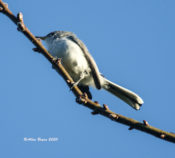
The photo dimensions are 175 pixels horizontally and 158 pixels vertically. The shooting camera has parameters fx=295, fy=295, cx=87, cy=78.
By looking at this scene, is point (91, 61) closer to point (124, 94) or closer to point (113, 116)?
point (124, 94)

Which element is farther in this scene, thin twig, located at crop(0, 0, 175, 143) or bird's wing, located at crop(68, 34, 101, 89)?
bird's wing, located at crop(68, 34, 101, 89)

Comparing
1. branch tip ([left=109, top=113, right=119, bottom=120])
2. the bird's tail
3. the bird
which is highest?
the bird

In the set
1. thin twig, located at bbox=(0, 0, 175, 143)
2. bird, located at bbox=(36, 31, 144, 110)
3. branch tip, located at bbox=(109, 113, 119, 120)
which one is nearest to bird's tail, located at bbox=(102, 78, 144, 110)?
bird, located at bbox=(36, 31, 144, 110)

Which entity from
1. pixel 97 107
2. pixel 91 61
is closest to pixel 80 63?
pixel 91 61

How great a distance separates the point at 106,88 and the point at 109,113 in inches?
101

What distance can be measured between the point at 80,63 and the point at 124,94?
0.80 m

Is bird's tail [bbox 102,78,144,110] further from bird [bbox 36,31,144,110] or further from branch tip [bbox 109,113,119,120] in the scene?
branch tip [bbox 109,113,119,120]

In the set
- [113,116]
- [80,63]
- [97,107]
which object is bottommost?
[113,116]

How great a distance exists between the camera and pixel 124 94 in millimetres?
4258

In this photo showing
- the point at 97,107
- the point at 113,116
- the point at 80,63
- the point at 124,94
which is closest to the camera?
the point at 113,116

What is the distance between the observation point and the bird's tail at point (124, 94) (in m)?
3.96

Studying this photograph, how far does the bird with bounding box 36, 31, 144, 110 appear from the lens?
4258 mm

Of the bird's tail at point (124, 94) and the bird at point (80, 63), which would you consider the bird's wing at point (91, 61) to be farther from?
the bird's tail at point (124, 94)

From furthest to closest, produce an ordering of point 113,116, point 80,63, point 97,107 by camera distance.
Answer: point 80,63 → point 97,107 → point 113,116
